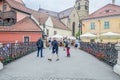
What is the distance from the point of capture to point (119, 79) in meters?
9.12

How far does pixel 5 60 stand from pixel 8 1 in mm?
30442

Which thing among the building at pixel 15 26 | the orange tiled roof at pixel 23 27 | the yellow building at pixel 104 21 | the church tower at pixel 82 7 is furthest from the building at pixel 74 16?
the orange tiled roof at pixel 23 27

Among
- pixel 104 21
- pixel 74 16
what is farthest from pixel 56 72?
pixel 74 16

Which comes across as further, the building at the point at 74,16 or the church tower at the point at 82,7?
the church tower at the point at 82,7

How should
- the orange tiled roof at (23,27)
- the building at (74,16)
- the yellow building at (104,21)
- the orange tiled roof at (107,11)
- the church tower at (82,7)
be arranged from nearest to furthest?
the orange tiled roof at (23,27), the yellow building at (104,21), the orange tiled roof at (107,11), the building at (74,16), the church tower at (82,7)

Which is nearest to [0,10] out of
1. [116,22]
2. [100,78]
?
[116,22]

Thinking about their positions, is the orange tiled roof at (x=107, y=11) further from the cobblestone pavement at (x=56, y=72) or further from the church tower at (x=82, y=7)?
the church tower at (x=82, y=7)

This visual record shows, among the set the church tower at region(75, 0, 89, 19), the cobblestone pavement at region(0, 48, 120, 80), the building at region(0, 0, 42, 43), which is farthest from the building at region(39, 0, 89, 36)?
the cobblestone pavement at region(0, 48, 120, 80)

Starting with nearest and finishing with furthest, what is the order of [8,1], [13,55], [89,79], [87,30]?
[89,79], [13,55], [8,1], [87,30]

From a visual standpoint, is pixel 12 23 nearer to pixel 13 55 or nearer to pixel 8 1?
pixel 8 1

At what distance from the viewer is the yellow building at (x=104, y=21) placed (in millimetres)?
42344

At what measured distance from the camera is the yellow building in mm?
42344

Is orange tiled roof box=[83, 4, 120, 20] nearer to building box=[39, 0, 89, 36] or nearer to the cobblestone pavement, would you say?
building box=[39, 0, 89, 36]

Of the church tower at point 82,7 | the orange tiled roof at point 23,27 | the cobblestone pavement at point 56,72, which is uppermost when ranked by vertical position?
the church tower at point 82,7
